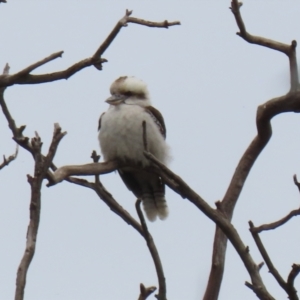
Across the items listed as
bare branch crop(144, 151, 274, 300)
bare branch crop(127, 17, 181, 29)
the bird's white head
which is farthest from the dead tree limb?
the bird's white head

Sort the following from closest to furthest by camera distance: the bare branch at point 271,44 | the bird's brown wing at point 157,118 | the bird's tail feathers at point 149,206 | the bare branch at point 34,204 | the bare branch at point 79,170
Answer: the bare branch at point 34,204
the bare branch at point 79,170
the bare branch at point 271,44
the bird's brown wing at point 157,118
the bird's tail feathers at point 149,206

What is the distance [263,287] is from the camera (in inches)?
108

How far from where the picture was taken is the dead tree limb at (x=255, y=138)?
3.34m

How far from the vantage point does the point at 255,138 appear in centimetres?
371

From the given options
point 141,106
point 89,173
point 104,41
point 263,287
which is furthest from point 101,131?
point 263,287

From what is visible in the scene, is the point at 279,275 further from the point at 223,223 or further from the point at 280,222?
the point at 223,223

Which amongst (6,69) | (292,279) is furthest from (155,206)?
(292,279)

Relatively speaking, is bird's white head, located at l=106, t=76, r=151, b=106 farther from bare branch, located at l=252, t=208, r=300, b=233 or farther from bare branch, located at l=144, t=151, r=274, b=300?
bare branch, located at l=252, t=208, r=300, b=233

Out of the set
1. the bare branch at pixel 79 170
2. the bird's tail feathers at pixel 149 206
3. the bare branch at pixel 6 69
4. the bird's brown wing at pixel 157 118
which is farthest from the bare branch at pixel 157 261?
the bird's tail feathers at pixel 149 206

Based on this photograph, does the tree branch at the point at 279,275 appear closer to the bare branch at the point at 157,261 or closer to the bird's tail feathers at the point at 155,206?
the bare branch at the point at 157,261

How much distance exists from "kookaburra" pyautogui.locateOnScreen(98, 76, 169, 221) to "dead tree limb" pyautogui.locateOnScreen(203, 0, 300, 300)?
1389 mm

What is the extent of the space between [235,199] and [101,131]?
187 centimetres

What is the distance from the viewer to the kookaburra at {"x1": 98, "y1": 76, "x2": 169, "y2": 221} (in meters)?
5.05

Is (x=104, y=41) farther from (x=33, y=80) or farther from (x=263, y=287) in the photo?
(x=263, y=287)
